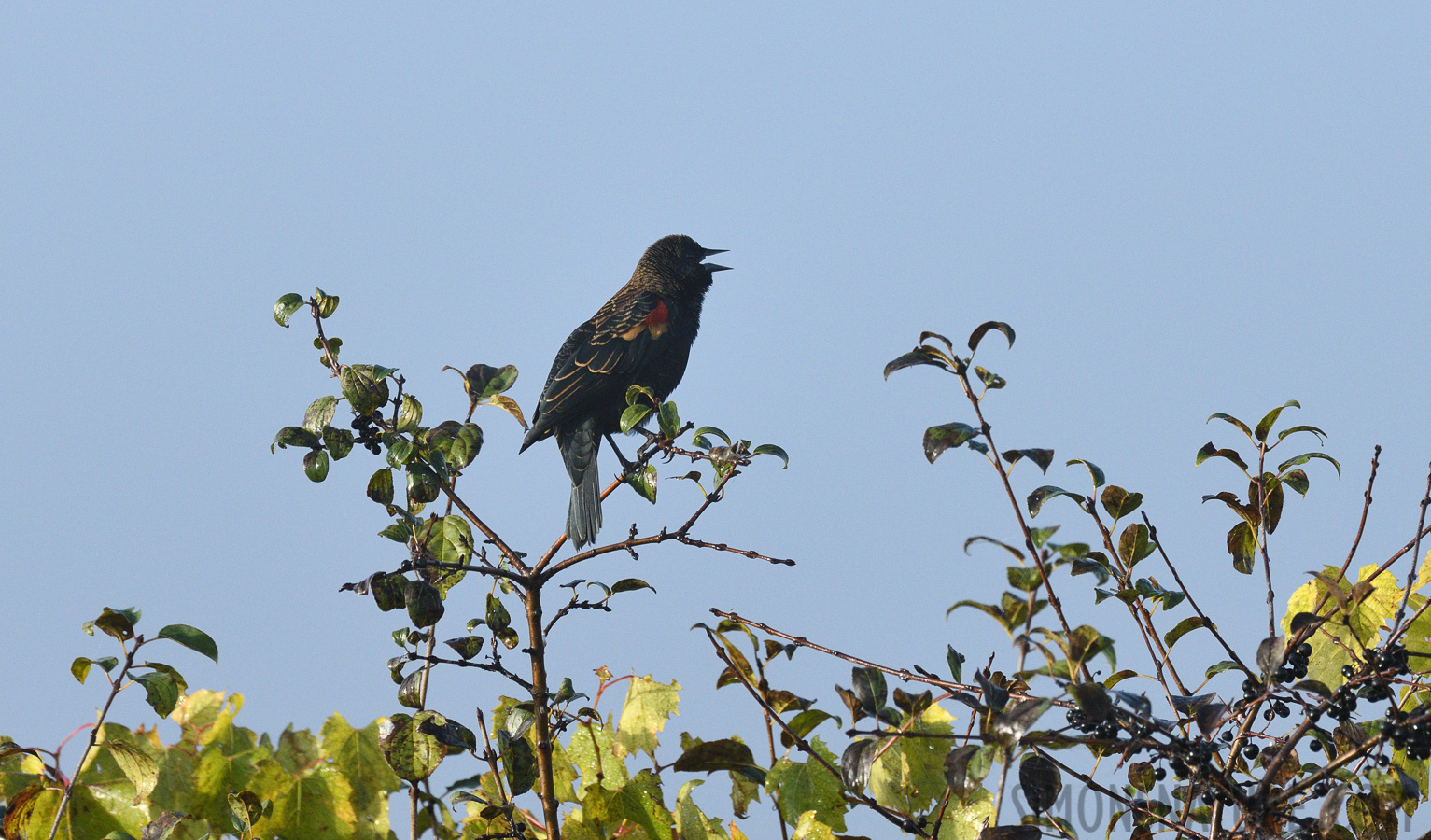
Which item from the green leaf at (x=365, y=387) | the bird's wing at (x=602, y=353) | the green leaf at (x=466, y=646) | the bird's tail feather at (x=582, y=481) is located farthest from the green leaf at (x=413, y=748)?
the bird's wing at (x=602, y=353)

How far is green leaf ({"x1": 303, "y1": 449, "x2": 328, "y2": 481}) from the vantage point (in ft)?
8.58

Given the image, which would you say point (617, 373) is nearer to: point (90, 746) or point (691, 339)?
point (691, 339)

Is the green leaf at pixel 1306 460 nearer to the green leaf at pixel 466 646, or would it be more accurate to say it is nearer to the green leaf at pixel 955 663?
the green leaf at pixel 955 663

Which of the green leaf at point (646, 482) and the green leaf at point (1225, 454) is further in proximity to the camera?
the green leaf at point (646, 482)

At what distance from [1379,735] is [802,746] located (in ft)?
3.19

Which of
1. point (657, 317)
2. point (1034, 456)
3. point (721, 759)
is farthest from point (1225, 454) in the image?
point (657, 317)

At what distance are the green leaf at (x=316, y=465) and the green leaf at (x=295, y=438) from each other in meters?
0.02

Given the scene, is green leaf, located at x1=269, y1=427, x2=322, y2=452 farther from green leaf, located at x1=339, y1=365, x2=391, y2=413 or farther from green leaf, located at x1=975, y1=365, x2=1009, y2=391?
green leaf, located at x1=975, y1=365, x2=1009, y2=391

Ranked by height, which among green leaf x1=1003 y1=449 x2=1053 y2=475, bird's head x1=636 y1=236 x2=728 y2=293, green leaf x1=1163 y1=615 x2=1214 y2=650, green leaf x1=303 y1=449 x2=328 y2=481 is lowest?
green leaf x1=1163 y1=615 x2=1214 y2=650

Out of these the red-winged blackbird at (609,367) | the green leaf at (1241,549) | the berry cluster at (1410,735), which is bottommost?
the berry cluster at (1410,735)

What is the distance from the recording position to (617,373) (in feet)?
18.1

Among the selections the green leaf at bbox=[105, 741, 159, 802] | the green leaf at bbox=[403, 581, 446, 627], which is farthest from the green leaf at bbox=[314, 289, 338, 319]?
the green leaf at bbox=[105, 741, 159, 802]

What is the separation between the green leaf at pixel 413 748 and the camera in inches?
99.3

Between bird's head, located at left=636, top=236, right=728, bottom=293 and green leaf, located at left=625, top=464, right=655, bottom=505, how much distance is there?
350 cm
